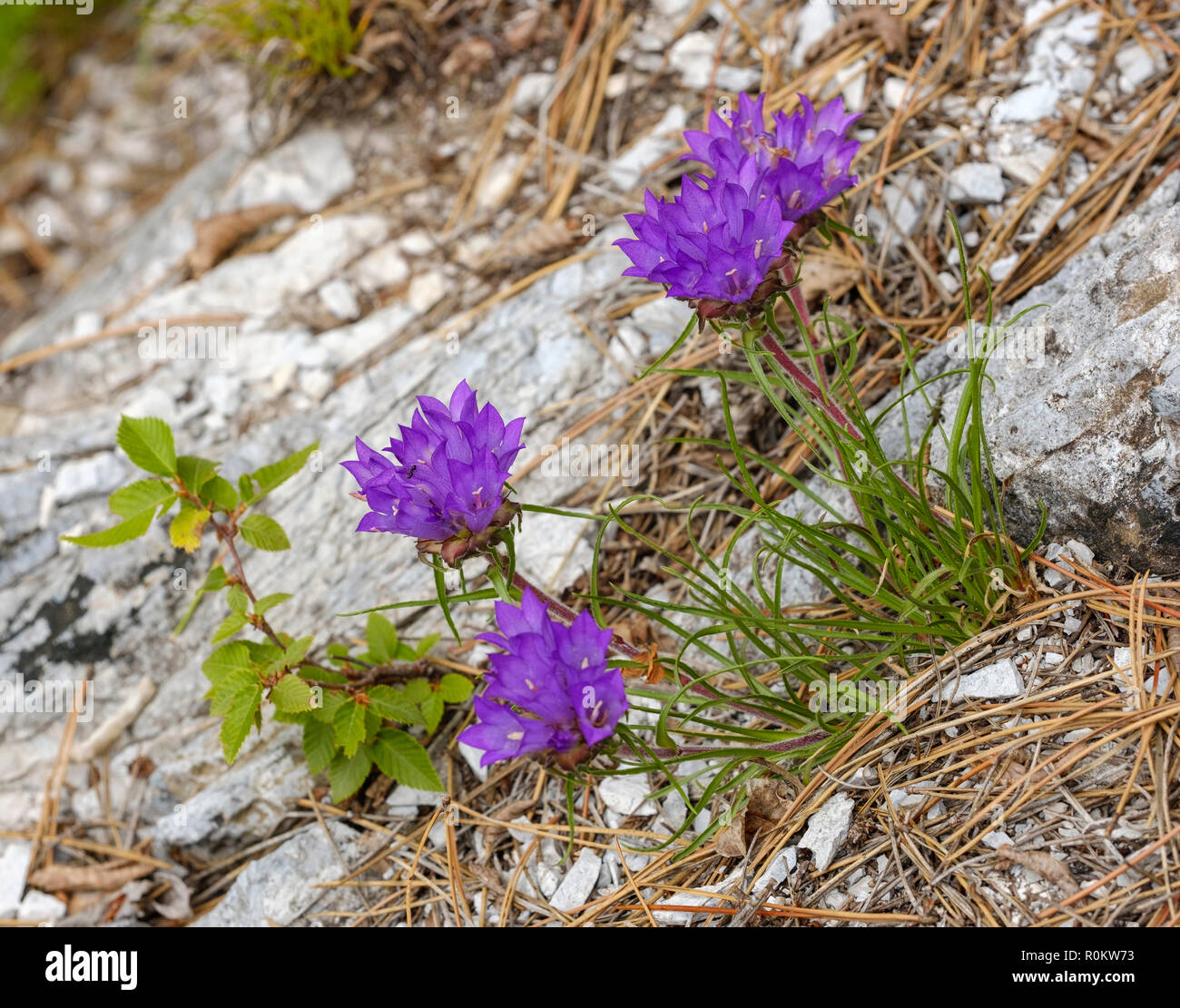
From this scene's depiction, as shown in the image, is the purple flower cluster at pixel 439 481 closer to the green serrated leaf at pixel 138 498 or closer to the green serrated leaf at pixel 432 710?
the green serrated leaf at pixel 432 710

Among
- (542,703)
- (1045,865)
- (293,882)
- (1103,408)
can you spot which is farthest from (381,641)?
(1103,408)

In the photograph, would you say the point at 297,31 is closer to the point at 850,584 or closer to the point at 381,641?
the point at 381,641

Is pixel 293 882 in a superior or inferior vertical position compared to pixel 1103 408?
inferior

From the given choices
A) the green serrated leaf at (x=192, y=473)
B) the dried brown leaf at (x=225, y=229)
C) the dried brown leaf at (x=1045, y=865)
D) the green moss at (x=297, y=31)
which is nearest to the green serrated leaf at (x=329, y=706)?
the green serrated leaf at (x=192, y=473)

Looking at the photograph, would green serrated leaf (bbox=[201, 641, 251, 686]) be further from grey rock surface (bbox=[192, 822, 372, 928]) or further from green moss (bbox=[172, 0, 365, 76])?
green moss (bbox=[172, 0, 365, 76])

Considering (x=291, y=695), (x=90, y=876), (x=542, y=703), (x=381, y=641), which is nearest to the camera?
(x=542, y=703)

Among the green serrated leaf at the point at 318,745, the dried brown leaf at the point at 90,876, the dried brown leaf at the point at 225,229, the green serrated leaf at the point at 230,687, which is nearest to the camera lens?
the green serrated leaf at the point at 230,687
